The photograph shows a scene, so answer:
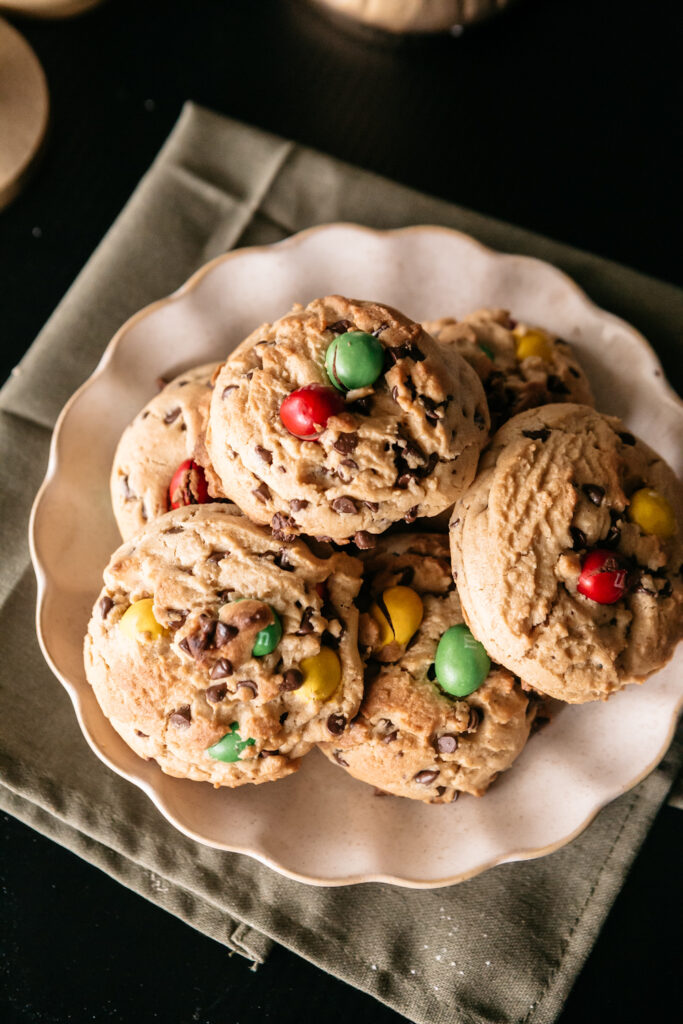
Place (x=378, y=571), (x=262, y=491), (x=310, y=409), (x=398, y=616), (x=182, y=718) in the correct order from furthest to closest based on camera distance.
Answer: (x=378, y=571), (x=398, y=616), (x=182, y=718), (x=262, y=491), (x=310, y=409)

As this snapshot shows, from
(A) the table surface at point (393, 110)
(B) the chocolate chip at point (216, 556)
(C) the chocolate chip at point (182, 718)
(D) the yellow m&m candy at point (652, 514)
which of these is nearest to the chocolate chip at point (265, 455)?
(B) the chocolate chip at point (216, 556)

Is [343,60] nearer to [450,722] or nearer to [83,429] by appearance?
[83,429]

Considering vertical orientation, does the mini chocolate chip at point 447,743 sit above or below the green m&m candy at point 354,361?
below

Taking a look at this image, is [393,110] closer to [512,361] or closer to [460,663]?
[512,361]

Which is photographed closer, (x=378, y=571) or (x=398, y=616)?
(x=398, y=616)

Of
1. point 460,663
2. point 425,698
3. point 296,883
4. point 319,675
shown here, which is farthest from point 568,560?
point 296,883

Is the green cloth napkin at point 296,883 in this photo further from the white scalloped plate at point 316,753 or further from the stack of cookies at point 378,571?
the stack of cookies at point 378,571

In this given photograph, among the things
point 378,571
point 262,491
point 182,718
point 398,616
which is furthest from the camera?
point 378,571
